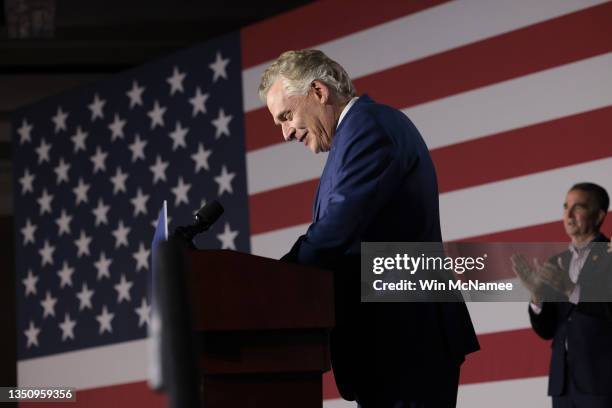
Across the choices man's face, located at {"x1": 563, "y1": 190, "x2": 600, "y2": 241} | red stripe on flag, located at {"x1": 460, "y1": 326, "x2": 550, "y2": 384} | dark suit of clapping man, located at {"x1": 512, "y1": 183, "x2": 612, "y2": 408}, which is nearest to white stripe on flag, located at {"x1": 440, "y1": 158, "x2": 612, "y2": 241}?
man's face, located at {"x1": 563, "y1": 190, "x2": 600, "y2": 241}

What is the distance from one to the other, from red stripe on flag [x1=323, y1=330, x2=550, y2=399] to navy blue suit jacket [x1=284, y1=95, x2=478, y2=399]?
81.8 inches

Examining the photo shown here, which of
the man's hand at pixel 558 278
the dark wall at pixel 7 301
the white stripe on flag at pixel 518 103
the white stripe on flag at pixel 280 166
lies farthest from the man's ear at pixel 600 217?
the dark wall at pixel 7 301

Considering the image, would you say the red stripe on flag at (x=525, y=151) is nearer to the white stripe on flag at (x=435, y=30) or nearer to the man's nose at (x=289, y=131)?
the white stripe on flag at (x=435, y=30)

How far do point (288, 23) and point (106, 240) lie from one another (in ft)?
5.17

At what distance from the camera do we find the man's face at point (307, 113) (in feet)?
6.57

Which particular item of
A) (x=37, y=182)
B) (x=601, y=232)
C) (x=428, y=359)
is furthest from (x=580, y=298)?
(x=37, y=182)

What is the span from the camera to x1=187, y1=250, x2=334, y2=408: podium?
1.46m

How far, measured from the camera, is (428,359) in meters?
1.70

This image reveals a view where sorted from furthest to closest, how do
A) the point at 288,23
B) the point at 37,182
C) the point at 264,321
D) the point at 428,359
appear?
the point at 37,182
the point at 288,23
the point at 428,359
the point at 264,321

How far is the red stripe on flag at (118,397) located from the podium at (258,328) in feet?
11.0

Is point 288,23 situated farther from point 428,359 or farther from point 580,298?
point 428,359

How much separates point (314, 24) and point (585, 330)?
2.22m

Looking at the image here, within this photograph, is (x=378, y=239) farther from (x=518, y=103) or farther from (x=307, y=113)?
(x=518, y=103)

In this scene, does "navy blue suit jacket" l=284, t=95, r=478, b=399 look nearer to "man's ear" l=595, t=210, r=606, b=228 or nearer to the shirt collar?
the shirt collar
